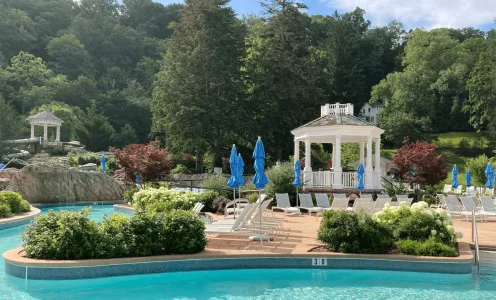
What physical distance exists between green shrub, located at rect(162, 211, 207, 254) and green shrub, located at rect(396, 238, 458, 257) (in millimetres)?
4149

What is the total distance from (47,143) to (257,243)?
35.5 meters

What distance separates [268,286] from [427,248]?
3391 mm

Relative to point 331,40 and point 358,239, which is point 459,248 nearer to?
point 358,239

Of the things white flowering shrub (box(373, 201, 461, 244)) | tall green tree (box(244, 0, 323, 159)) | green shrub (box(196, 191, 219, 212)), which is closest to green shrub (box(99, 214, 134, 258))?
white flowering shrub (box(373, 201, 461, 244))

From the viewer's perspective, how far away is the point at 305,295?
7.86m

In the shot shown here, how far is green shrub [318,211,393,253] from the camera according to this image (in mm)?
9477

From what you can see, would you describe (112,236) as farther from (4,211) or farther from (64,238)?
(4,211)

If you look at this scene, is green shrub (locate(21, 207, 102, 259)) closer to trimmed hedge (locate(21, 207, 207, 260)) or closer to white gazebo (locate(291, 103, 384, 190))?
trimmed hedge (locate(21, 207, 207, 260))

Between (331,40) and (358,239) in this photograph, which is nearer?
(358,239)

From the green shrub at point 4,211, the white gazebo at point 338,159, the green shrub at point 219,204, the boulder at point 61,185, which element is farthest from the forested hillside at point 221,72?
the green shrub at point 4,211

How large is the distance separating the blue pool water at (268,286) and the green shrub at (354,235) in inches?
20.7

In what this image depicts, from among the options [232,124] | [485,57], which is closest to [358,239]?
[232,124]

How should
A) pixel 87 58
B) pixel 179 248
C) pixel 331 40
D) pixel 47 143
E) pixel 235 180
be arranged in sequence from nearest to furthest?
pixel 179 248 < pixel 235 180 < pixel 47 143 < pixel 331 40 < pixel 87 58

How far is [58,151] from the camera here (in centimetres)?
4022
